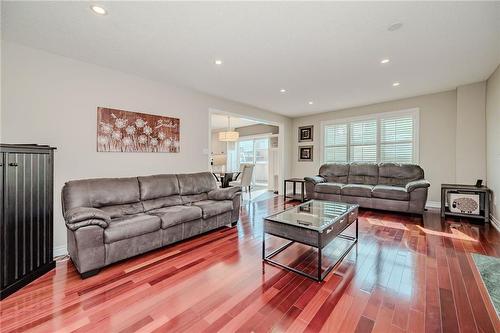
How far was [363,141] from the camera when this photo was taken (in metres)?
5.88

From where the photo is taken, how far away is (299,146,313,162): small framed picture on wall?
693 cm

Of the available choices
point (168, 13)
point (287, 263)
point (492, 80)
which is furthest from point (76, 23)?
point (492, 80)

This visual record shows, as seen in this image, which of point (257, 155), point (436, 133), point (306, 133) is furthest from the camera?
point (257, 155)

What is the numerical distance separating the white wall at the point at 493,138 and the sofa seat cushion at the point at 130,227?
5.21m

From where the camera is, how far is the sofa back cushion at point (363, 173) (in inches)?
208

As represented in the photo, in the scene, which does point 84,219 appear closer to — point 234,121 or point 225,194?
point 225,194

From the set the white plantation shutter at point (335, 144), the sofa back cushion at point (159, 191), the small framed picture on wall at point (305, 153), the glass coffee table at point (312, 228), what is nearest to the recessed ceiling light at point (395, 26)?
the glass coffee table at point (312, 228)

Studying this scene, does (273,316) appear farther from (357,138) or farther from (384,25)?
(357,138)

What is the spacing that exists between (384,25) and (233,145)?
26.3 feet

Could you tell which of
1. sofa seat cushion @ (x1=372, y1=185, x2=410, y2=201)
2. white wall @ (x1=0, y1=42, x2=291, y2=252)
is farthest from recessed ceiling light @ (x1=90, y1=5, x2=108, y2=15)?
sofa seat cushion @ (x1=372, y1=185, x2=410, y2=201)

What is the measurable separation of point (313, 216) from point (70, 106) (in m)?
3.47

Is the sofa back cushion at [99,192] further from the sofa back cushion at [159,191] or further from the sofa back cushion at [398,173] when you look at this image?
the sofa back cushion at [398,173]

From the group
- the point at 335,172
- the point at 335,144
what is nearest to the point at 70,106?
the point at 335,172

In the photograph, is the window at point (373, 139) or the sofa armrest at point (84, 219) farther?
the window at point (373, 139)
